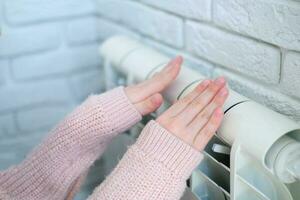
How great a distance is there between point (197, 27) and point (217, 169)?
23cm

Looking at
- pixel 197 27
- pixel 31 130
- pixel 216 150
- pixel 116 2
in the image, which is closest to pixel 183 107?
pixel 216 150

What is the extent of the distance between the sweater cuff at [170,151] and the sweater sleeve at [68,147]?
0.10 meters

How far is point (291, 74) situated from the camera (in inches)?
21.8

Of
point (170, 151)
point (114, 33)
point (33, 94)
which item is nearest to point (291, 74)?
point (170, 151)

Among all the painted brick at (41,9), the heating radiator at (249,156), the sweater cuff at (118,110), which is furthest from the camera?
the painted brick at (41,9)

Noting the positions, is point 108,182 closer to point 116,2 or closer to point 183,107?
point 183,107

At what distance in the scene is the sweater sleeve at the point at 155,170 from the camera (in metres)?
0.51

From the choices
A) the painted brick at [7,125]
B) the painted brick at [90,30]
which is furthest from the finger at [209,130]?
the painted brick at [7,125]

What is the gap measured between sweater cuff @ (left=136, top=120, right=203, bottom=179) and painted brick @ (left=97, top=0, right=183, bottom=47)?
0.26 m

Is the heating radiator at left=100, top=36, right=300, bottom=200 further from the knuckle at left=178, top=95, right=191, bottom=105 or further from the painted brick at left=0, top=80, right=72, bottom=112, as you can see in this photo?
the painted brick at left=0, top=80, right=72, bottom=112

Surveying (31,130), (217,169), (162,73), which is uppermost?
(162,73)

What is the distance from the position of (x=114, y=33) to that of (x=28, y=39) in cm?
18

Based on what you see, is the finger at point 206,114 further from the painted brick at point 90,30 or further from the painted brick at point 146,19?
the painted brick at point 90,30

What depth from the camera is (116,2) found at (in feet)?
2.95
